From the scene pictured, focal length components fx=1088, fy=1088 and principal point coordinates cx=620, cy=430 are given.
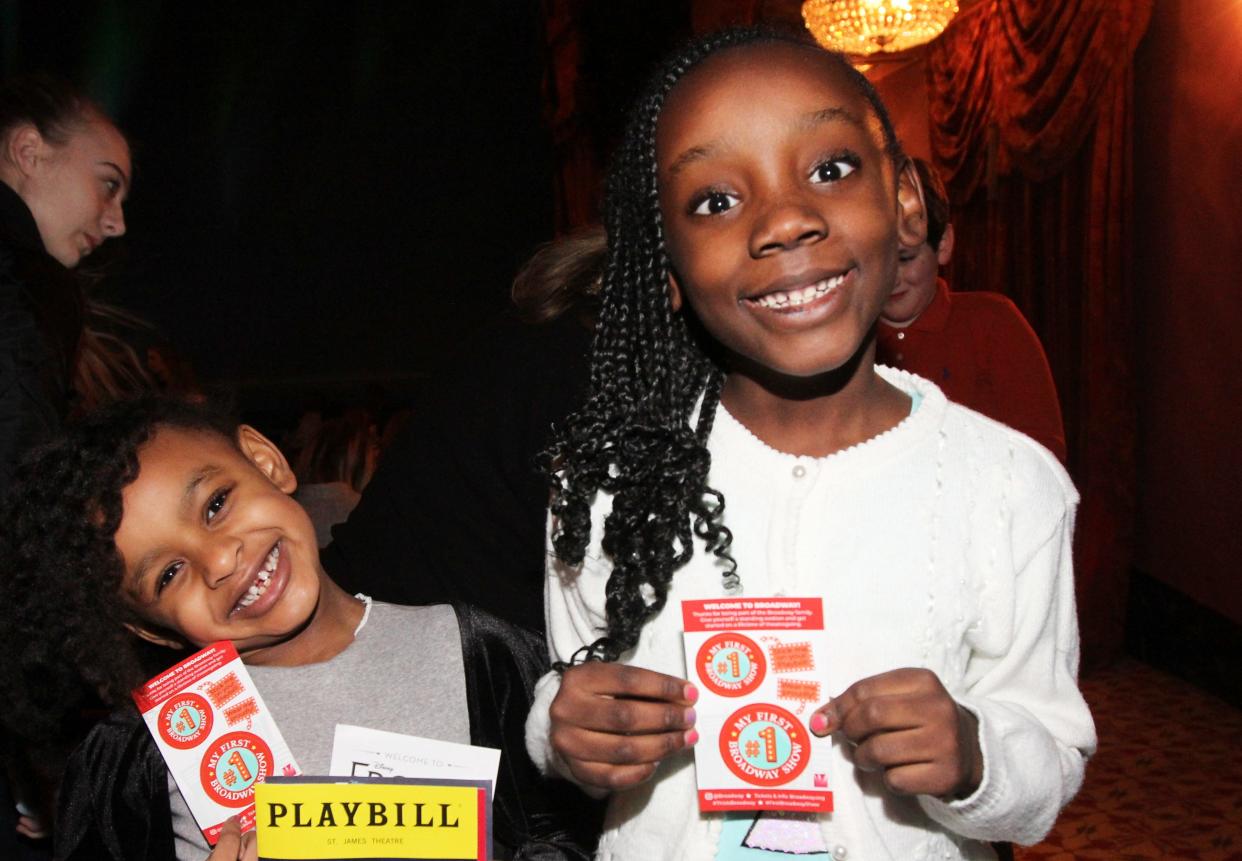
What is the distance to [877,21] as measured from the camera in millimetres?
5453

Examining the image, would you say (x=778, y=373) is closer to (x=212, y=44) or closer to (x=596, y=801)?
(x=596, y=801)

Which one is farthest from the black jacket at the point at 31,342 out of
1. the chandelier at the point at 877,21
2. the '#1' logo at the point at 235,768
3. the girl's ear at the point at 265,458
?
the chandelier at the point at 877,21

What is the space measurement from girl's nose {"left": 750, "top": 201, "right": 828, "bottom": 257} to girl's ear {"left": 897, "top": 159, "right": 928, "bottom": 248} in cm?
22

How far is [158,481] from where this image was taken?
163 centimetres

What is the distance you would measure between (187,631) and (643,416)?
0.74 metres

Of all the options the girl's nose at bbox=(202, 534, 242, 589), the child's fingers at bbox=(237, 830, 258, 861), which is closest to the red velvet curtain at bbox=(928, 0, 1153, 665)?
the girl's nose at bbox=(202, 534, 242, 589)

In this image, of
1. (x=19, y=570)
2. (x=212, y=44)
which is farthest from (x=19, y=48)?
(x=19, y=570)

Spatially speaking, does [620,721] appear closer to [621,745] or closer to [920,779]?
[621,745]

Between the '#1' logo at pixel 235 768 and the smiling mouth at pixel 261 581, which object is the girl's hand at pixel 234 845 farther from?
the smiling mouth at pixel 261 581

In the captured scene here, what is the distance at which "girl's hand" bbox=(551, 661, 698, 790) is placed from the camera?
4.14 ft

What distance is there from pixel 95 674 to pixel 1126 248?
15.8ft

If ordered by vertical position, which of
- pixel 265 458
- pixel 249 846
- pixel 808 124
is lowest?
pixel 249 846

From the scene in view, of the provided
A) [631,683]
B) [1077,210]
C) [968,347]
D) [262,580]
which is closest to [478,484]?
[262,580]

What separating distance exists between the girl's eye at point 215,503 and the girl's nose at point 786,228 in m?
0.90
